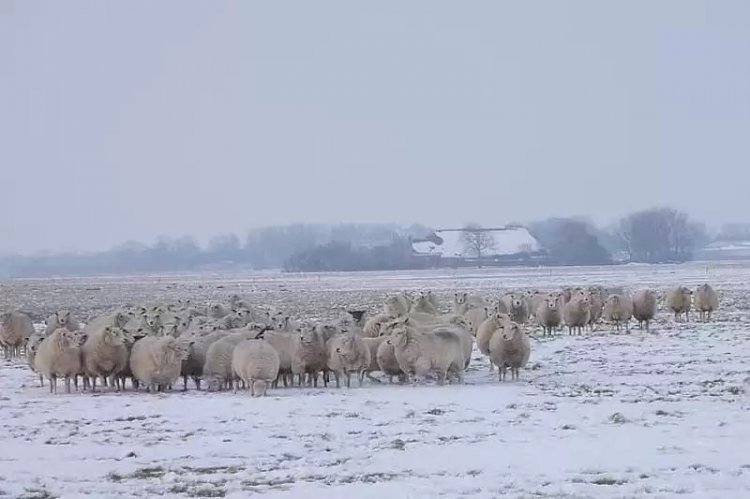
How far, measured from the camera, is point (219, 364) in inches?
707

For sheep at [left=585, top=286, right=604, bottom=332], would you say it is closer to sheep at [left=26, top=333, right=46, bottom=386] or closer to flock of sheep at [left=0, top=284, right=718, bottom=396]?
flock of sheep at [left=0, top=284, right=718, bottom=396]

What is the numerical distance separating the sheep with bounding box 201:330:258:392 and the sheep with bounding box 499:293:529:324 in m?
14.4

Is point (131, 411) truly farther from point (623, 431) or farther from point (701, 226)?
point (701, 226)

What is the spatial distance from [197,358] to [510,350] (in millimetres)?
5354

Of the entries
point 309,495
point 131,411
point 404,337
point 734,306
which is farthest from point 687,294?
point 309,495

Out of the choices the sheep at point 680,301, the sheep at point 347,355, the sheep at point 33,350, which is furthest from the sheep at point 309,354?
the sheep at point 680,301

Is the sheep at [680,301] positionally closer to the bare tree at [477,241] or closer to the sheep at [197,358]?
the sheep at [197,358]

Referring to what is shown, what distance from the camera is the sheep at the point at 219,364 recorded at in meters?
18.0

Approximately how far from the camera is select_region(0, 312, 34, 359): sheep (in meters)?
26.0

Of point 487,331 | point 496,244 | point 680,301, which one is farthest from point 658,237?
point 487,331

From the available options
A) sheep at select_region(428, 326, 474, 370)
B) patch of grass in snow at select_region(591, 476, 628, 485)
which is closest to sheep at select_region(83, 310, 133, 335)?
sheep at select_region(428, 326, 474, 370)

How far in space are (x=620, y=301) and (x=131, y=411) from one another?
59.2 ft

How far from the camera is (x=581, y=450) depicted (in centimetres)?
1162

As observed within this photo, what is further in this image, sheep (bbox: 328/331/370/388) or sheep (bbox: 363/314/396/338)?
sheep (bbox: 363/314/396/338)
